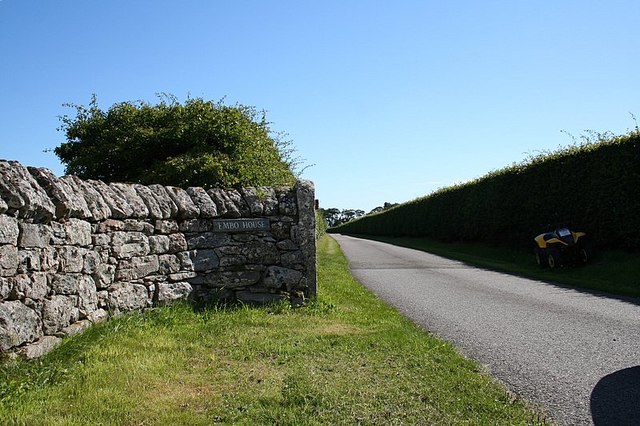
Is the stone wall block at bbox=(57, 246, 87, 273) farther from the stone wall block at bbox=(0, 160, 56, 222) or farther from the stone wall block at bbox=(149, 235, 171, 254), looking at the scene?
the stone wall block at bbox=(149, 235, 171, 254)

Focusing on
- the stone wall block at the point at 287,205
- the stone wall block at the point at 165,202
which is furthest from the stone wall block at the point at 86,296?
the stone wall block at the point at 287,205

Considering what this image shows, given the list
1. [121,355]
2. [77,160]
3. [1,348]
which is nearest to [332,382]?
[121,355]

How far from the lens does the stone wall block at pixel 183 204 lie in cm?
745

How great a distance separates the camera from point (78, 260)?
571 cm

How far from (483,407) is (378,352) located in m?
1.70

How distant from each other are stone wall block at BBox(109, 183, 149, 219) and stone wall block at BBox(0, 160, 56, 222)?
1610 mm

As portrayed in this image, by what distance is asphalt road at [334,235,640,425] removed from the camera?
4.24 m

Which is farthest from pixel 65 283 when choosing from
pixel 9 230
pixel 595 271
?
pixel 595 271

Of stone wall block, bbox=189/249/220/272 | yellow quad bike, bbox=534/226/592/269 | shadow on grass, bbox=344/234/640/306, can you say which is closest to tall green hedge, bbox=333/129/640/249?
yellow quad bike, bbox=534/226/592/269

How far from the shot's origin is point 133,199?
6898 mm

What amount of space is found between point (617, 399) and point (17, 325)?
523 cm

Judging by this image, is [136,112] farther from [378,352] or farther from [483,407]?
[483,407]

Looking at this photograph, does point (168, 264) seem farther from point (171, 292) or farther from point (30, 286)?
point (30, 286)

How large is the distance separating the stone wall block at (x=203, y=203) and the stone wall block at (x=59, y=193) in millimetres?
2114
